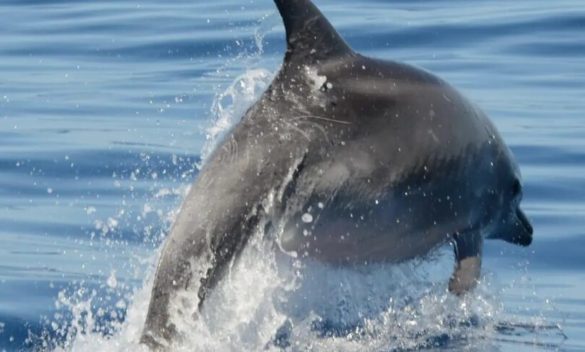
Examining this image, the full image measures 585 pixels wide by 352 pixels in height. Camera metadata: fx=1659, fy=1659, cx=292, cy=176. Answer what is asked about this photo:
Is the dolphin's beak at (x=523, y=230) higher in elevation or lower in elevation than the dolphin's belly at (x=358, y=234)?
lower

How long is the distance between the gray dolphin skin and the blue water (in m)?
0.39

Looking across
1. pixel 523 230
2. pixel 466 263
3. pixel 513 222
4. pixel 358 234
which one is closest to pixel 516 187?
pixel 513 222

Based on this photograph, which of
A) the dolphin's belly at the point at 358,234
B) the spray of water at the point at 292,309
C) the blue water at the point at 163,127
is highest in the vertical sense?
the dolphin's belly at the point at 358,234

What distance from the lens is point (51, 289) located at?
9523 mm

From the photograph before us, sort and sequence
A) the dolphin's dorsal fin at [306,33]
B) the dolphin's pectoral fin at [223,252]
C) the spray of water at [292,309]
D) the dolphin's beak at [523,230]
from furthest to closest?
the dolphin's beak at [523,230] → the dolphin's dorsal fin at [306,33] → the spray of water at [292,309] → the dolphin's pectoral fin at [223,252]

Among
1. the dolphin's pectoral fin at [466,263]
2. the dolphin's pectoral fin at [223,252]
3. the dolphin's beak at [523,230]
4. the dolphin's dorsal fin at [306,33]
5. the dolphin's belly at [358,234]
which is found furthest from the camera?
the dolphin's beak at [523,230]

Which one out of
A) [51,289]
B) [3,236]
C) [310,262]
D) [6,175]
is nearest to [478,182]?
[310,262]

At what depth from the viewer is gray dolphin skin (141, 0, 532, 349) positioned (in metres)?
7.44

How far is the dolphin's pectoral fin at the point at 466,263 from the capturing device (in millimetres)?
8719

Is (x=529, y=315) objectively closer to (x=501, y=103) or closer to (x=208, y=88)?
(x=501, y=103)

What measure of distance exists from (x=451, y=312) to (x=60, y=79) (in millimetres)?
7614

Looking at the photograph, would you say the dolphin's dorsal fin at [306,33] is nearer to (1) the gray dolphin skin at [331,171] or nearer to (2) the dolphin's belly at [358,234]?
(1) the gray dolphin skin at [331,171]

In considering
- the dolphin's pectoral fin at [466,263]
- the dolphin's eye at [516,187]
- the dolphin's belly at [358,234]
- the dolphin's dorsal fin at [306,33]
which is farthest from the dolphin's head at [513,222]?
the dolphin's dorsal fin at [306,33]

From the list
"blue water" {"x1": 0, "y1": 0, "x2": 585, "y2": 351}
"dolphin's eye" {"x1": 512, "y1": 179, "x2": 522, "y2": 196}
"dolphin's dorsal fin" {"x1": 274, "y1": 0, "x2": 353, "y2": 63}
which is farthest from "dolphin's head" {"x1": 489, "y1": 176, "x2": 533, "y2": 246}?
"dolphin's dorsal fin" {"x1": 274, "y1": 0, "x2": 353, "y2": 63}
